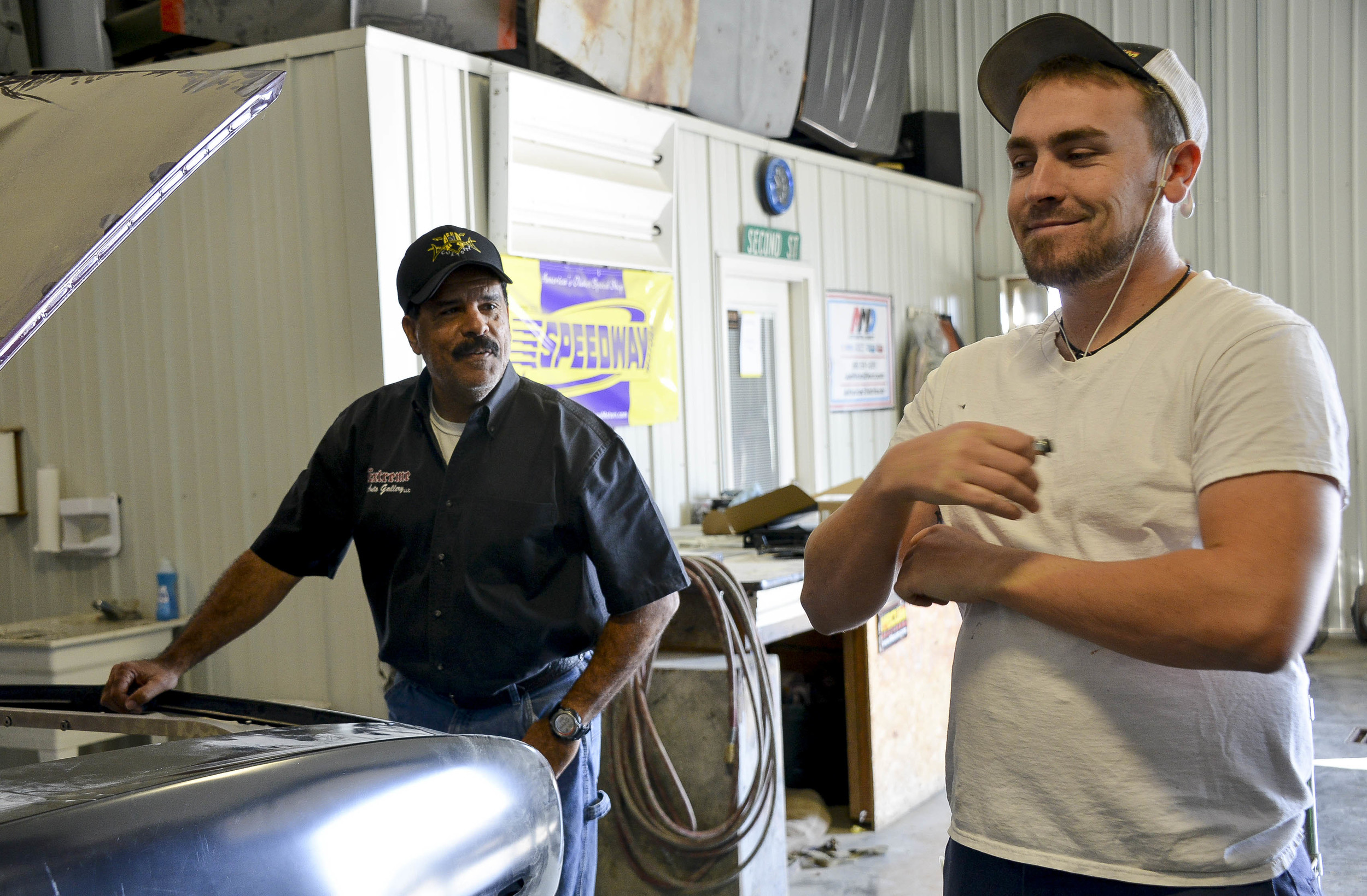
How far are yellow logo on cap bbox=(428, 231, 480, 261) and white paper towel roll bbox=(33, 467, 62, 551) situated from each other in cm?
272

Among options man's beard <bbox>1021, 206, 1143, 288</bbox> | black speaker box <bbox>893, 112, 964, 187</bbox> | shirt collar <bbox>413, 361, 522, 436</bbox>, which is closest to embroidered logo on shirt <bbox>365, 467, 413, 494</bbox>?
shirt collar <bbox>413, 361, 522, 436</bbox>

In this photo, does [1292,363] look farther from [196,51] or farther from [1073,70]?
[196,51]

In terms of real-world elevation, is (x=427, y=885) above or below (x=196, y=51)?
below

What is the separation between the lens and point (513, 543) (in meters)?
2.32

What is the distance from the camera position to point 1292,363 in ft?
3.88

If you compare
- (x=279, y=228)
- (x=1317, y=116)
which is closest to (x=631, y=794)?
(x=279, y=228)

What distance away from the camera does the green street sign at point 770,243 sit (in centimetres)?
601

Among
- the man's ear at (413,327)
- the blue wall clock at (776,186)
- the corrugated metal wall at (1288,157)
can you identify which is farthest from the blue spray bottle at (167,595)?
the corrugated metal wall at (1288,157)

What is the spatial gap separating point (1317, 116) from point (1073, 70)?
25.0ft

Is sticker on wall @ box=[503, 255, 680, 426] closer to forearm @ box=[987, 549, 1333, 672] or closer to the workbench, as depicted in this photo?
the workbench

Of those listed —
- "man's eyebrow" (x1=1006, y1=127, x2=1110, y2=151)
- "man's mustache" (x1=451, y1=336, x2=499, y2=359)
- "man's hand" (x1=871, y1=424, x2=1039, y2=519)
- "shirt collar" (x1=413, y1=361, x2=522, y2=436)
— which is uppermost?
"man's eyebrow" (x1=1006, y1=127, x2=1110, y2=151)

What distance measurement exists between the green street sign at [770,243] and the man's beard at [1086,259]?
4.70 meters

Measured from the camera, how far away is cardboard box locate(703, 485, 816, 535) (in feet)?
15.1

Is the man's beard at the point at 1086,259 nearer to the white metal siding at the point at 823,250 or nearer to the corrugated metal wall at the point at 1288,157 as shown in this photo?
the white metal siding at the point at 823,250
